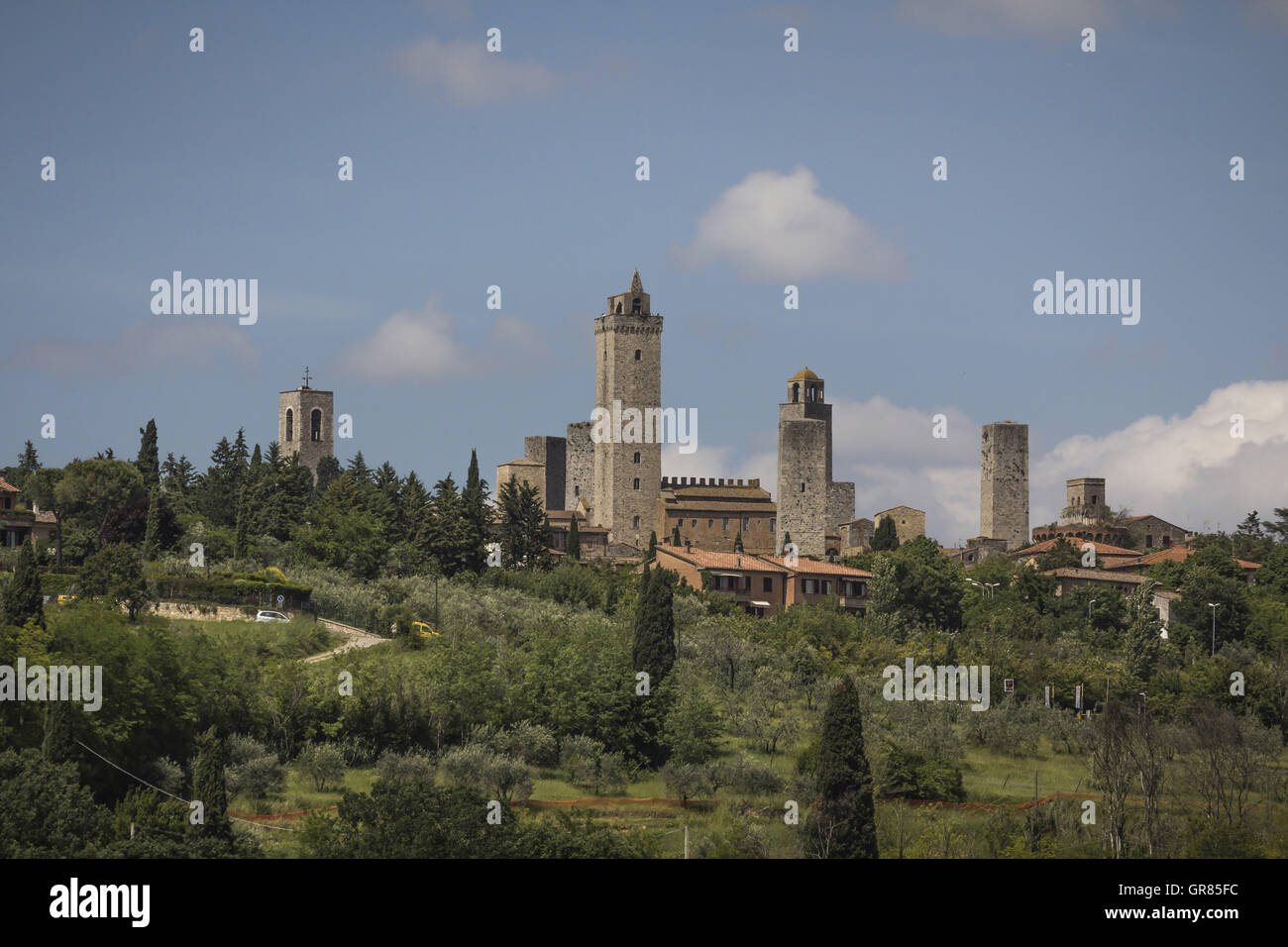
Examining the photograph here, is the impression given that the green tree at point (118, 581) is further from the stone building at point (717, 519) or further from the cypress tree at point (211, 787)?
the stone building at point (717, 519)

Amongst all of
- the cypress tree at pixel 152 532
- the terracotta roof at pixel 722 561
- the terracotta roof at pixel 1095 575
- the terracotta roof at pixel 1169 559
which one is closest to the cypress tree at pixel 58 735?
the cypress tree at pixel 152 532

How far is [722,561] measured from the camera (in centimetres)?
6519

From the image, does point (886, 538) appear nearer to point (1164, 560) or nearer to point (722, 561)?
point (1164, 560)

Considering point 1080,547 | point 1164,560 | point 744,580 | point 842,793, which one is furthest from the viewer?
point 1080,547

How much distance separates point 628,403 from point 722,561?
23.7 meters

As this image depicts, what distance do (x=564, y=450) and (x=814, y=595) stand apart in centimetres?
3975

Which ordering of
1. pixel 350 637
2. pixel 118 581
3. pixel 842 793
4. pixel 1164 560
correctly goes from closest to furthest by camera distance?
pixel 842 793 → pixel 118 581 → pixel 350 637 → pixel 1164 560

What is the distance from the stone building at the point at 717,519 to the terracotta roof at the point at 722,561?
46.9 feet

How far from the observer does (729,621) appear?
5484 centimetres

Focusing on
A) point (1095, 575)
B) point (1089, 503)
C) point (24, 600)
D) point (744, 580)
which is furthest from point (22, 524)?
point (1089, 503)

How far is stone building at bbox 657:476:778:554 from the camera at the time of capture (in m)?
83.4

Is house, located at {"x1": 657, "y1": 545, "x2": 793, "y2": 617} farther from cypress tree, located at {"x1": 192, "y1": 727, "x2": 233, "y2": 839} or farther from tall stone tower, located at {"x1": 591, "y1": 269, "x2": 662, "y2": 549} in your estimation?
cypress tree, located at {"x1": 192, "y1": 727, "x2": 233, "y2": 839}

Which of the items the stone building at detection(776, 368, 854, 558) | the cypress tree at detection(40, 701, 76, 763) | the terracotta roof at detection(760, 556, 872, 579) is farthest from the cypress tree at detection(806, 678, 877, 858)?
the stone building at detection(776, 368, 854, 558)
